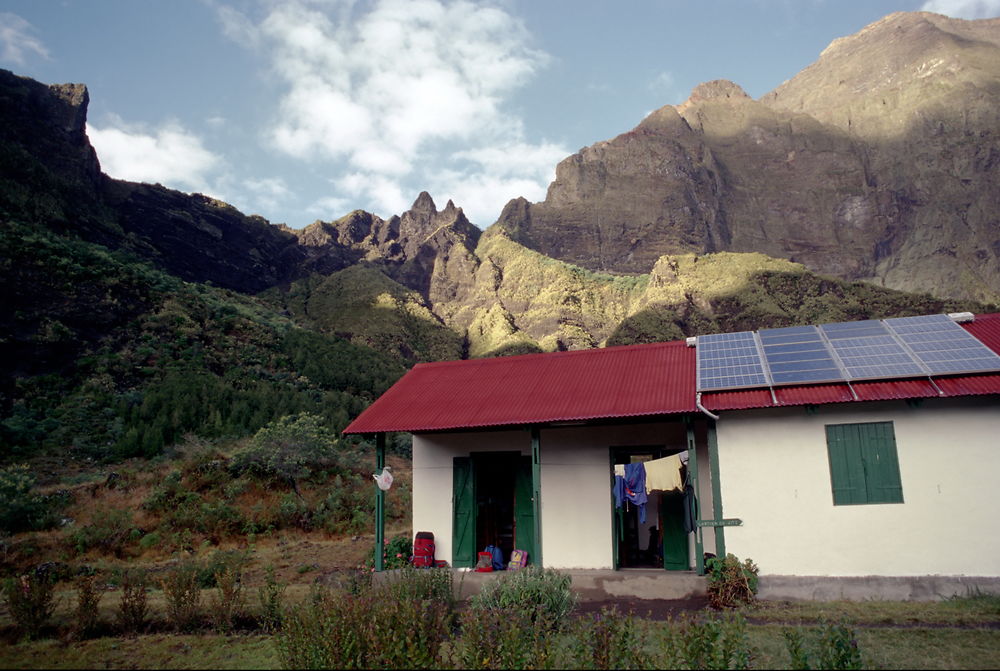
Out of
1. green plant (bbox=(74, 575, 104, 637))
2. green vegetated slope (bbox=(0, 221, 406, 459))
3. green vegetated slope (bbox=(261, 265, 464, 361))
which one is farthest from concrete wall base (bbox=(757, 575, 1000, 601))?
green vegetated slope (bbox=(261, 265, 464, 361))

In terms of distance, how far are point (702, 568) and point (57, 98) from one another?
2736 inches

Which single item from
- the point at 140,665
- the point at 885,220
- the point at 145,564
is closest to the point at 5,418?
the point at 145,564

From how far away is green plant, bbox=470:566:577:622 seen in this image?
976cm

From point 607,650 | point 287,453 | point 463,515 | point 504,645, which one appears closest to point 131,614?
point 463,515

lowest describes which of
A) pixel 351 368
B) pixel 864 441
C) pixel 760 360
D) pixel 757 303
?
pixel 864 441

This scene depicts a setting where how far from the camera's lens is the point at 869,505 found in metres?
11.2

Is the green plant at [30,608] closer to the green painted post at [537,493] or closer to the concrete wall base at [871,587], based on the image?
the green painted post at [537,493]

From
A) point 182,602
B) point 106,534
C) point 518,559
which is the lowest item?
point 182,602

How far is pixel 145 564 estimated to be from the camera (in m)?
18.8

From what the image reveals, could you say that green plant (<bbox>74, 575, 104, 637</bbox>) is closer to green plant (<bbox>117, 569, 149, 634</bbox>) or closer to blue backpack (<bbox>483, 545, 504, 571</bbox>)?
green plant (<bbox>117, 569, 149, 634</bbox>)

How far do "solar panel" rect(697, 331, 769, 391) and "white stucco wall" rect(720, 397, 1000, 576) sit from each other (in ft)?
2.00

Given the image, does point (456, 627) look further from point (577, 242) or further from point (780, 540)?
point (577, 242)

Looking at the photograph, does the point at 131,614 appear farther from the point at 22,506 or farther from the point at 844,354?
the point at 22,506

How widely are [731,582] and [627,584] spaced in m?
1.79
